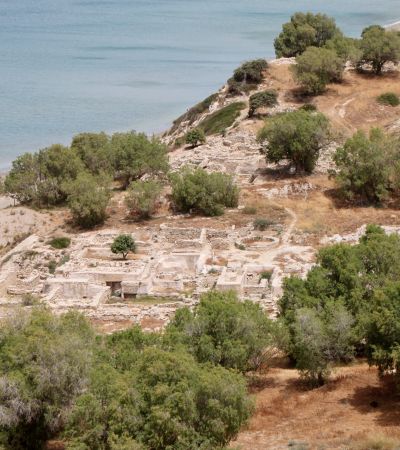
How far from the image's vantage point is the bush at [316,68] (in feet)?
206

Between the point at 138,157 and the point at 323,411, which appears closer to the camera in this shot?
the point at 323,411

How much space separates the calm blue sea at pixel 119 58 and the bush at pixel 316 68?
1950cm

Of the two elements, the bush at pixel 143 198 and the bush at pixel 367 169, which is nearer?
the bush at pixel 143 198

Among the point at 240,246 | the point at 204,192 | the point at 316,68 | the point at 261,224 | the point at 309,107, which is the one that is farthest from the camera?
the point at 316,68

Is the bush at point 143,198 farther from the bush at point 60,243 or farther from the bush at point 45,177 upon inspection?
the bush at point 45,177

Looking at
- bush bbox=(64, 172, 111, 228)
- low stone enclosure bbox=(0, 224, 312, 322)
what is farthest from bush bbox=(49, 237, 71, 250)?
bush bbox=(64, 172, 111, 228)

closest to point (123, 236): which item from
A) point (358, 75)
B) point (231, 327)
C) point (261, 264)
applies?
point (261, 264)

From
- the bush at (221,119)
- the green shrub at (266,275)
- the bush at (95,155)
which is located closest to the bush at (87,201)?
the bush at (95,155)

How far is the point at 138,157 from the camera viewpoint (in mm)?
49312

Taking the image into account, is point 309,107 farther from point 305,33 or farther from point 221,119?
point 305,33

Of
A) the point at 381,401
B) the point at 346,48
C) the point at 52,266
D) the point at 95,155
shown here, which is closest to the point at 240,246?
the point at 52,266

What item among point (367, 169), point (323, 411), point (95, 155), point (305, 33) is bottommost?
point (323, 411)

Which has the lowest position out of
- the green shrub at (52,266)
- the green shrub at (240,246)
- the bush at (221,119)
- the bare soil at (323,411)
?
the bare soil at (323,411)

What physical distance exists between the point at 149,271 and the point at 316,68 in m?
33.3
